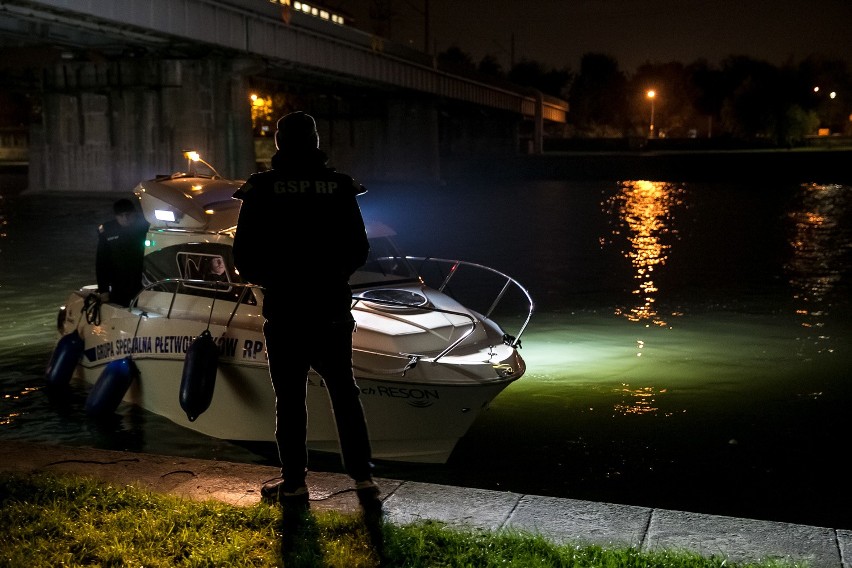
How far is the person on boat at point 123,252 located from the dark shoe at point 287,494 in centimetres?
574

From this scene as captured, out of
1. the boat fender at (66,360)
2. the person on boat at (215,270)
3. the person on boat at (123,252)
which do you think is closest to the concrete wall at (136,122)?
the boat fender at (66,360)

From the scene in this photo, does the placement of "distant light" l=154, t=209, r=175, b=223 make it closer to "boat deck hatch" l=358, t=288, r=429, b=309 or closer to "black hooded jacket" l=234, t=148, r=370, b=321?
"boat deck hatch" l=358, t=288, r=429, b=309

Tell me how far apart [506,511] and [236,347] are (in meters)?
4.32

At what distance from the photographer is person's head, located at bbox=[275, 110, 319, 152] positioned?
564 centimetres

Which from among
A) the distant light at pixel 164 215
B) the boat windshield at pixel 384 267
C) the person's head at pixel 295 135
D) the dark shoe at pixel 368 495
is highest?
the person's head at pixel 295 135

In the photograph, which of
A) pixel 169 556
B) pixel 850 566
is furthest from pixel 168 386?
Answer: pixel 850 566

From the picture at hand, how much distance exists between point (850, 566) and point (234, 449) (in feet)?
20.7

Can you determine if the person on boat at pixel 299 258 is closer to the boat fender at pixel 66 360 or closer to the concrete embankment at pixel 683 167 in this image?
the boat fender at pixel 66 360

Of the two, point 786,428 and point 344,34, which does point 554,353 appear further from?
point 344,34

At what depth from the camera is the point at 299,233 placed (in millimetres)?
5684

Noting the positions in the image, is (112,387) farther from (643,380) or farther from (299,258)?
(643,380)

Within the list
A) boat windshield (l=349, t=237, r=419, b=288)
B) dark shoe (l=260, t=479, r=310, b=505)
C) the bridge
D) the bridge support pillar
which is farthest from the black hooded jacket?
the bridge support pillar

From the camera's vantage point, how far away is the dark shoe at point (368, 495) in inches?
229

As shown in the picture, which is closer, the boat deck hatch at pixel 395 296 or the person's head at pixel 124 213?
the boat deck hatch at pixel 395 296
